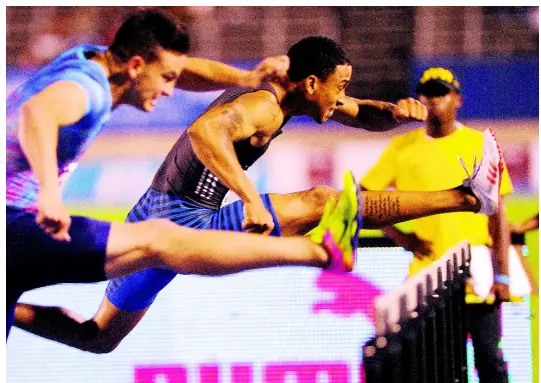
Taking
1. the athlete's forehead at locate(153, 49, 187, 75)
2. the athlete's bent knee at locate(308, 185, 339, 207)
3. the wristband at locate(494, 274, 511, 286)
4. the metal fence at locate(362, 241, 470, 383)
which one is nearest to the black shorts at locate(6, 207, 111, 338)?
the athlete's forehead at locate(153, 49, 187, 75)

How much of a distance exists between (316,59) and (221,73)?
1.29 ft

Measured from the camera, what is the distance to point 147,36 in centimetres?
337

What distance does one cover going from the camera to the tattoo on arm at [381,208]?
3420mm

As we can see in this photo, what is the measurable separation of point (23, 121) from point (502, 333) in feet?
6.98

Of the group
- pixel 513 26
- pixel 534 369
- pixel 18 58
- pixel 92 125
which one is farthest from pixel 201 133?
pixel 534 369

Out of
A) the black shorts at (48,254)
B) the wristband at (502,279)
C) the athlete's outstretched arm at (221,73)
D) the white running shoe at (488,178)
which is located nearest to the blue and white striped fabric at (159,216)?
the black shorts at (48,254)

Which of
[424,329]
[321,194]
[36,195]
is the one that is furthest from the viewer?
[321,194]

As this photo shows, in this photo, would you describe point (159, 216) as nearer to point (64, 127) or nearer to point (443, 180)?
point (64, 127)

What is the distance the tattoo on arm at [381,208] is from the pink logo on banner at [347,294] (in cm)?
29

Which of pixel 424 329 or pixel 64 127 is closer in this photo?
pixel 424 329

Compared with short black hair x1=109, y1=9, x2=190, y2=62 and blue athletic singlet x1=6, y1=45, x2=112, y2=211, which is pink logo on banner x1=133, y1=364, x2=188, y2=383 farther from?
short black hair x1=109, y1=9, x2=190, y2=62

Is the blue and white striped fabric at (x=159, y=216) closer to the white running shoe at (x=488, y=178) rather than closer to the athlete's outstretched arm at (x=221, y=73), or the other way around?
the athlete's outstretched arm at (x=221, y=73)

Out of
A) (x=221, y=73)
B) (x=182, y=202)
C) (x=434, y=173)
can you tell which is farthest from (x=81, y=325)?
(x=434, y=173)

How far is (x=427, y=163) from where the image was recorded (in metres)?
3.60
